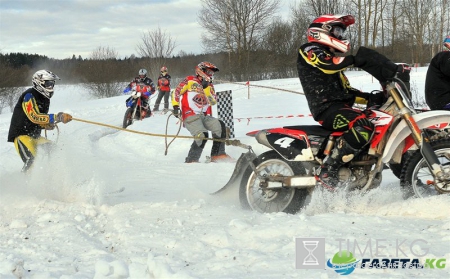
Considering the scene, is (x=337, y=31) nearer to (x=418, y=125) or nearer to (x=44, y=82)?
(x=418, y=125)

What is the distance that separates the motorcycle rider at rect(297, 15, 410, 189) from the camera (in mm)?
4484

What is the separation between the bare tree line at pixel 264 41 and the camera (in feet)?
130

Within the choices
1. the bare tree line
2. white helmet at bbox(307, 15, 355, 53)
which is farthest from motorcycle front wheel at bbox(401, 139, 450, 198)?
the bare tree line

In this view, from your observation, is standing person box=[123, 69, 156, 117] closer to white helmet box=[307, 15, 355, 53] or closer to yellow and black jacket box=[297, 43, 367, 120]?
yellow and black jacket box=[297, 43, 367, 120]

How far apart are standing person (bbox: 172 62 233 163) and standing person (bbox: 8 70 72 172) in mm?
3320

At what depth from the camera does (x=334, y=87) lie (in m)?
4.86

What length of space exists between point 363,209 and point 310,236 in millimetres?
1137

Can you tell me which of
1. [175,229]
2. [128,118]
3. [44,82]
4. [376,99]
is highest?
[44,82]

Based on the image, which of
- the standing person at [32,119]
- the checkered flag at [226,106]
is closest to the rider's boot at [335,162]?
the standing person at [32,119]

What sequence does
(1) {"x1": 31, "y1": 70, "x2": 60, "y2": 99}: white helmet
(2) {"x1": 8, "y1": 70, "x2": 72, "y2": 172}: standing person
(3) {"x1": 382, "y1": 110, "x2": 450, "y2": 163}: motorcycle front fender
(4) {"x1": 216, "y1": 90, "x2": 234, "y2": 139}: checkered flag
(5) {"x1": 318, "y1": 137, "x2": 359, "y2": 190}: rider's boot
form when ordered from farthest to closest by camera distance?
1. (4) {"x1": 216, "y1": 90, "x2": 234, "y2": 139}: checkered flag
2. (1) {"x1": 31, "y1": 70, "x2": 60, "y2": 99}: white helmet
3. (2) {"x1": 8, "y1": 70, "x2": 72, "y2": 172}: standing person
4. (5) {"x1": 318, "y1": 137, "x2": 359, "y2": 190}: rider's boot
5. (3) {"x1": 382, "y1": 110, "x2": 450, "y2": 163}: motorcycle front fender

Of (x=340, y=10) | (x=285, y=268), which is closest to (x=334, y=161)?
(x=285, y=268)

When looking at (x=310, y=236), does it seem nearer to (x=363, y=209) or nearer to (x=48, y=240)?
(x=363, y=209)

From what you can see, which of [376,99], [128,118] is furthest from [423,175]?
[128,118]

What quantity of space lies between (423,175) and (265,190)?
1.51 m
